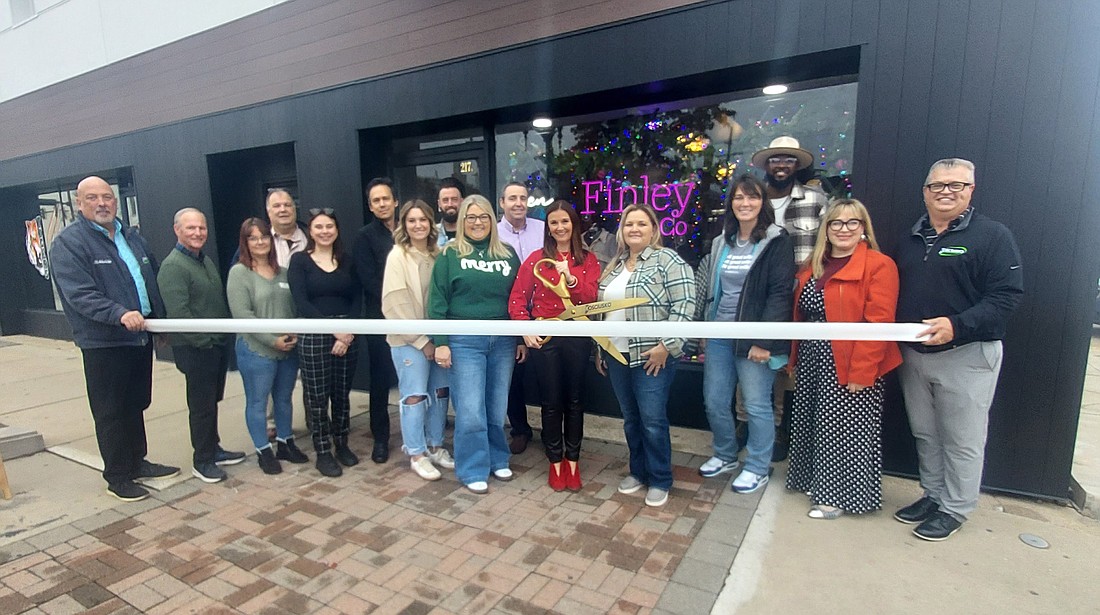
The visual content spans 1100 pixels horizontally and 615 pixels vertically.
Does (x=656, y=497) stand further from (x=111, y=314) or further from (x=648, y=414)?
(x=111, y=314)

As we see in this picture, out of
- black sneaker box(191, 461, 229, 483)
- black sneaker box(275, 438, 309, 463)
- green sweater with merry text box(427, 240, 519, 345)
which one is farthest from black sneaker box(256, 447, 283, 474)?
green sweater with merry text box(427, 240, 519, 345)

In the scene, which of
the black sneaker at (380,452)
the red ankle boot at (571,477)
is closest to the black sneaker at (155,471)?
the black sneaker at (380,452)

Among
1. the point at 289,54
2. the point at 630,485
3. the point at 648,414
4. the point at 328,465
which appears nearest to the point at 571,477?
the point at 630,485

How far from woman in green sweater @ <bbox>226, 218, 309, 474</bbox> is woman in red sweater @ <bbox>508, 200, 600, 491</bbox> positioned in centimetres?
169

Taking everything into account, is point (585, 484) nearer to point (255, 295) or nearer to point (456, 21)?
point (255, 295)

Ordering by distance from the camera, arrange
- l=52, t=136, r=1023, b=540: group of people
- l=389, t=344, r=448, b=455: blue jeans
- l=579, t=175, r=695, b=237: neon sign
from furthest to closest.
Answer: l=579, t=175, r=695, b=237: neon sign < l=389, t=344, r=448, b=455: blue jeans < l=52, t=136, r=1023, b=540: group of people

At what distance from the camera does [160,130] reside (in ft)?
21.7

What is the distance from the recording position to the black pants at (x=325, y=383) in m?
3.73

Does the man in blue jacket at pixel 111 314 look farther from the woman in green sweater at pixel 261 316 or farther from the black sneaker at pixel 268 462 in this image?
the black sneaker at pixel 268 462

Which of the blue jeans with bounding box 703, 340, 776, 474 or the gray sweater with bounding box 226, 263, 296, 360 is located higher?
the gray sweater with bounding box 226, 263, 296, 360

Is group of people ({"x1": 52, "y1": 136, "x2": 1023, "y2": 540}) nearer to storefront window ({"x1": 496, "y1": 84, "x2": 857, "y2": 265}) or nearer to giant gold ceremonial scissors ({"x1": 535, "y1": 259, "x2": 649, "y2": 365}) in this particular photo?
giant gold ceremonial scissors ({"x1": 535, "y1": 259, "x2": 649, "y2": 365})

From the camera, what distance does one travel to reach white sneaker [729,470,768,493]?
3.34 metres

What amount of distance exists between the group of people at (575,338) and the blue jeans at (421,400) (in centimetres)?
2

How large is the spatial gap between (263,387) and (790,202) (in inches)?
150
